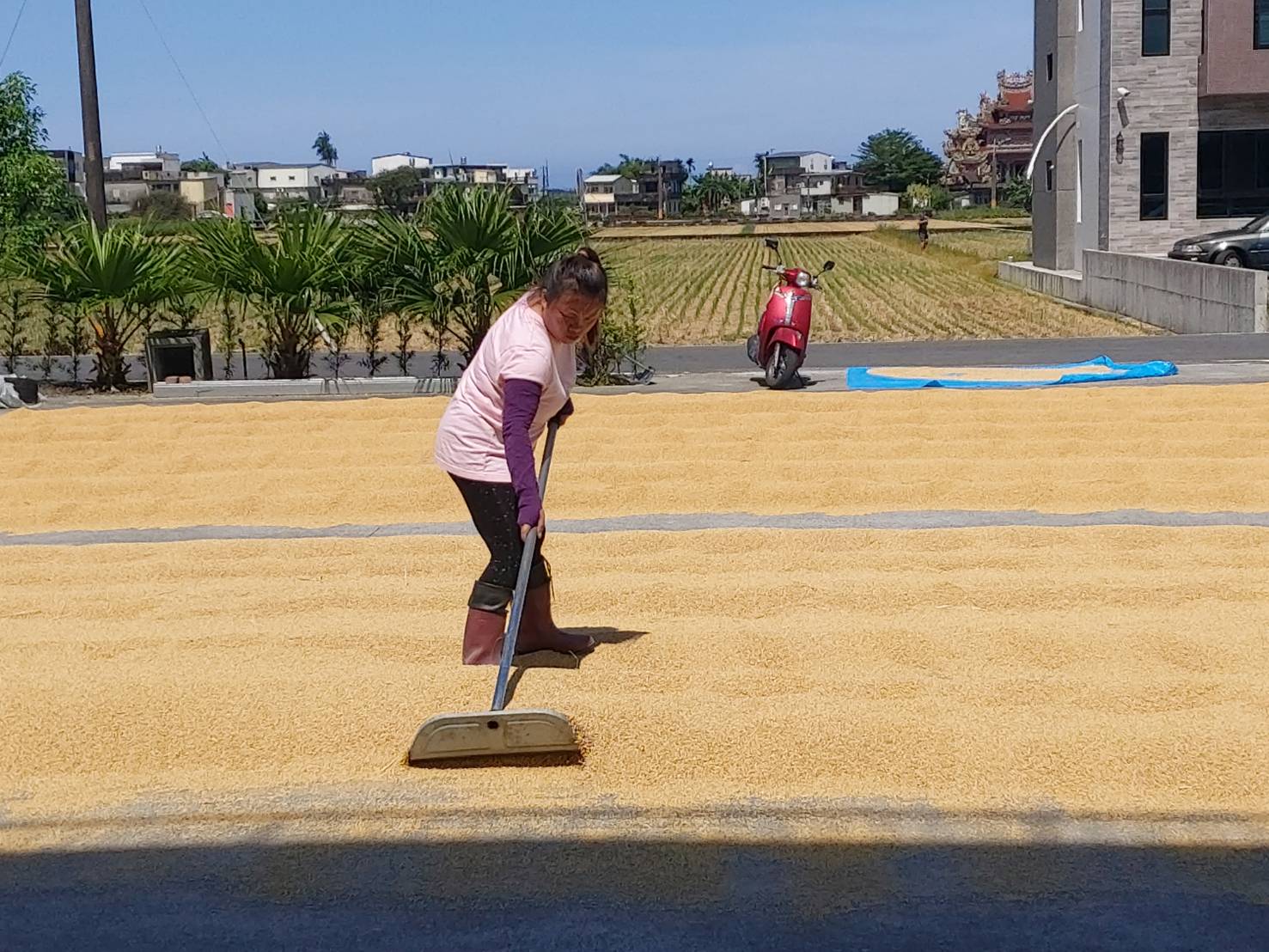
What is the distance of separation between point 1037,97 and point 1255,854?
31.0 m

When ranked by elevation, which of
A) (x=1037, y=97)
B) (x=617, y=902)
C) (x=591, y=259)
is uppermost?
(x=1037, y=97)

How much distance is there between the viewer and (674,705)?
474 centimetres

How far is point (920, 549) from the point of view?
22.9 feet

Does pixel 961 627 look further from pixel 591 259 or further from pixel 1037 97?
pixel 1037 97

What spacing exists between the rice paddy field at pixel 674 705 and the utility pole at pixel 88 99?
8.41 m

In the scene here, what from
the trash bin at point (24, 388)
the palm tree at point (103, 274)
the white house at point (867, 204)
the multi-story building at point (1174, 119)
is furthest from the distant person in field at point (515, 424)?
the white house at point (867, 204)

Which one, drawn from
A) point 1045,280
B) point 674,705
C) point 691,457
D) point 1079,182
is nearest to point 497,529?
point 674,705

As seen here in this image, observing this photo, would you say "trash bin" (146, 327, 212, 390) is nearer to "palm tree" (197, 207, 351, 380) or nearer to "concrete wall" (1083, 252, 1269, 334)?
"palm tree" (197, 207, 351, 380)

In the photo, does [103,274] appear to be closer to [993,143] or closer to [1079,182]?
[1079,182]

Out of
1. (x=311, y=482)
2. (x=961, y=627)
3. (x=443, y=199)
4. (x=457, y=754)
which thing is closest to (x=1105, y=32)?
(x=443, y=199)

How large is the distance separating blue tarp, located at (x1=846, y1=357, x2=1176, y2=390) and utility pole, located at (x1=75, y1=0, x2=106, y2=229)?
27.2 ft

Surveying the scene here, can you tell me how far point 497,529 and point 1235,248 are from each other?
2179 centimetres

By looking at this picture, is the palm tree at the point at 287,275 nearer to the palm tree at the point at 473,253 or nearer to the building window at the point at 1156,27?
the palm tree at the point at 473,253

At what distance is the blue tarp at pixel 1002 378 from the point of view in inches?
477
